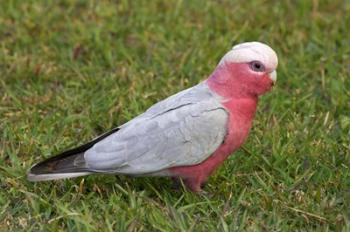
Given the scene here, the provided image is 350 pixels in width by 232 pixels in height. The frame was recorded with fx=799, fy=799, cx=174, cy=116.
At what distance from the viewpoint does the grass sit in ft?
11.4

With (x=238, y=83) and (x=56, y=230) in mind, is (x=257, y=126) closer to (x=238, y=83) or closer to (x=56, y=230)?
(x=238, y=83)

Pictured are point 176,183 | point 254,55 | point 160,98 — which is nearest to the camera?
point 254,55

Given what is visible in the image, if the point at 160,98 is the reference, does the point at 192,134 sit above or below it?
above

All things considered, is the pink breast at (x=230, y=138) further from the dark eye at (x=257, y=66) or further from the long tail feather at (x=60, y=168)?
the long tail feather at (x=60, y=168)

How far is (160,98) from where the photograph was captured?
15.3 ft

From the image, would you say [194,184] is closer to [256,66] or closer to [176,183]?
[176,183]

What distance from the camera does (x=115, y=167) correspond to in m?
3.56

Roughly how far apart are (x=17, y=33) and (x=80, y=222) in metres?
2.35

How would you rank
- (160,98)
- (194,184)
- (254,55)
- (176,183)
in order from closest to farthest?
1. (254,55)
2. (194,184)
3. (176,183)
4. (160,98)

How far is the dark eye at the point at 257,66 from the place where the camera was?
3.51 metres

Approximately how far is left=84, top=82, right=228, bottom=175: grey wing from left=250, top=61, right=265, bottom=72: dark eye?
0.73ft

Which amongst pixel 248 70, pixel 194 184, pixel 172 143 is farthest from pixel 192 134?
pixel 248 70

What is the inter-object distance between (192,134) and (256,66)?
0.41 meters

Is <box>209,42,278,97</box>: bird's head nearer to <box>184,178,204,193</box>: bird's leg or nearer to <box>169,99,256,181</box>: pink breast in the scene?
<box>169,99,256,181</box>: pink breast
